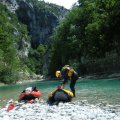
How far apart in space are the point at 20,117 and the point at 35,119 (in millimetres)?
1182

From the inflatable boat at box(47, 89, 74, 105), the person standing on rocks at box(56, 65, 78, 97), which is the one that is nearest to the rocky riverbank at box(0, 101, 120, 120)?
the inflatable boat at box(47, 89, 74, 105)

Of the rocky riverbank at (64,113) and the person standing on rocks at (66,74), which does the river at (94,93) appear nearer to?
the person standing on rocks at (66,74)

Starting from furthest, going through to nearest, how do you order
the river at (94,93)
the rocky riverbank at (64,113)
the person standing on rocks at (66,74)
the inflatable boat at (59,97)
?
the person standing on rocks at (66,74) → the river at (94,93) → the inflatable boat at (59,97) → the rocky riverbank at (64,113)

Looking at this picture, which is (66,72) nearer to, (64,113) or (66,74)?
(66,74)

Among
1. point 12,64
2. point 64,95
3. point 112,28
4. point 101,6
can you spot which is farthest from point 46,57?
point 64,95

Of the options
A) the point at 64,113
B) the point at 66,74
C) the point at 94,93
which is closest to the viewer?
the point at 64,113

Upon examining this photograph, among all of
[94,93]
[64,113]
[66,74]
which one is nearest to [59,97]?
[66,74]

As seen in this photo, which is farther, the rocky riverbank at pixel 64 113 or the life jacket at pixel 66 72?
the life jacket at pixel 66 72

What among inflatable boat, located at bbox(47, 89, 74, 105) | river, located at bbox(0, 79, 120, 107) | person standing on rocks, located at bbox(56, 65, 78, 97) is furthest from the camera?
person standing on rocks, located at bbox(56, 65, 78, 97)

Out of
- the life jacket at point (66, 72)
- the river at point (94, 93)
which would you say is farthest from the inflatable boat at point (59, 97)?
the life jacket at point (66, 72)

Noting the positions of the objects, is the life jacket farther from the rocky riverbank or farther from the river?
the rocky riverbank

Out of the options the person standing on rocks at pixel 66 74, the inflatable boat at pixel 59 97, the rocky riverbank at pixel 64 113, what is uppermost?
the person standing on rocks at pixel 66 74

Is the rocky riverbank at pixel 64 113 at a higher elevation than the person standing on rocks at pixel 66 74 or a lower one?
lower

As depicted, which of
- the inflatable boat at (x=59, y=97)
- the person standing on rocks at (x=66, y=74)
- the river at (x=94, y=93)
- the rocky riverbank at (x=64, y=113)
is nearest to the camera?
the rocky riverbank at (x=64, y=113)
